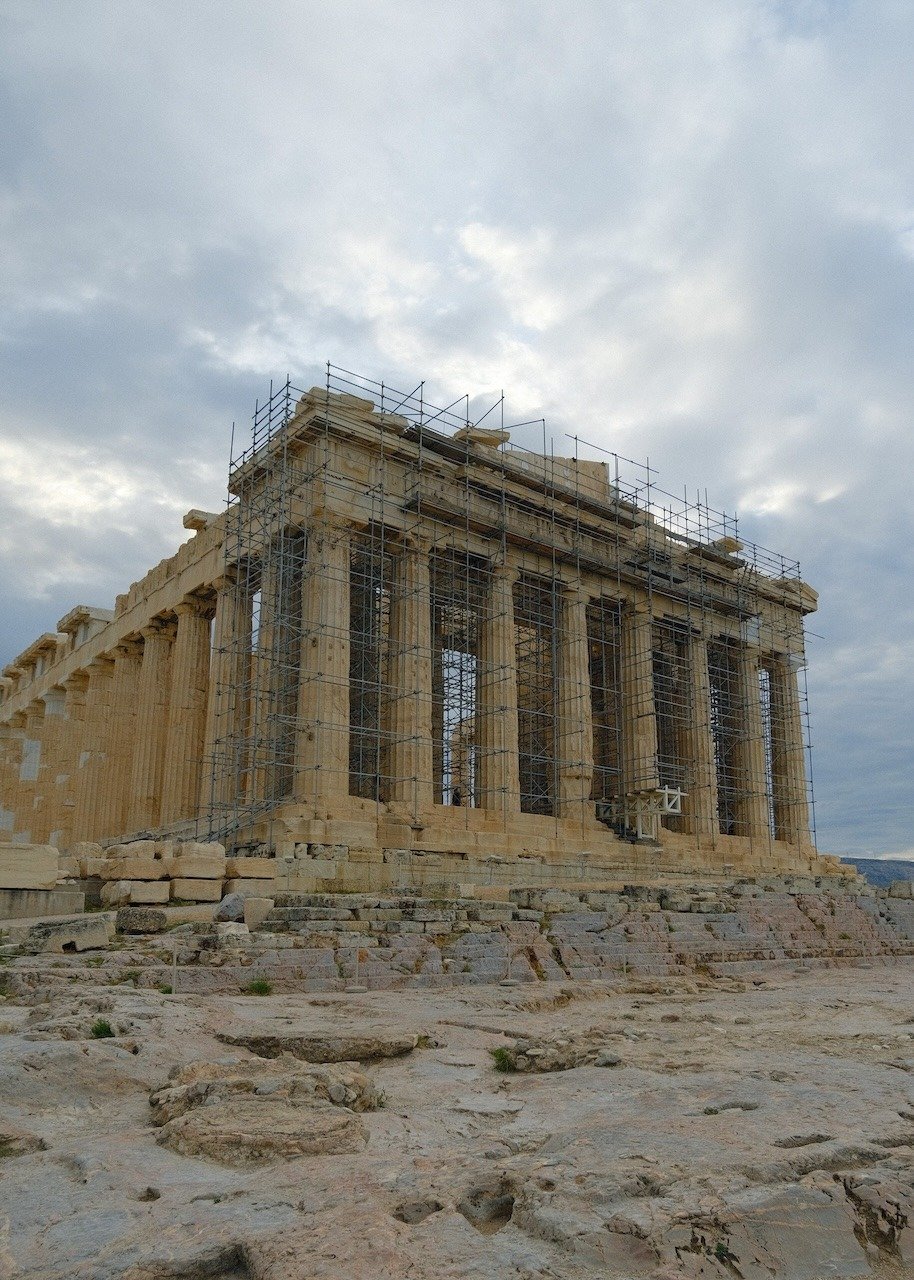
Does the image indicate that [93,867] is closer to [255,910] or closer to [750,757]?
[255,910]

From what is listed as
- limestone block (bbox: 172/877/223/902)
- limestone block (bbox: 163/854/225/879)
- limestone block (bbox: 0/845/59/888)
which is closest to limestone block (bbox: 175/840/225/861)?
limestone block (bbox: 163/854/225/879)

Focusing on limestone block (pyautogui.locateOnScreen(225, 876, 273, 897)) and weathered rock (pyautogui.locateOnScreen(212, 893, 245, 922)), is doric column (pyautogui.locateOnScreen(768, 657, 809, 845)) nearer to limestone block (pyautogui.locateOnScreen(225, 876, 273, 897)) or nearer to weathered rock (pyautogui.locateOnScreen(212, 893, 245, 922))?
limestone block (pyautogui.locateOnScreen(225, 876, 273, 897))

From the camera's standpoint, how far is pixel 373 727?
1014 inches

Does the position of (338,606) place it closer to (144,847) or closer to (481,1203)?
(144,847)

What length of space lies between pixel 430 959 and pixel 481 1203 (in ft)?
27.3

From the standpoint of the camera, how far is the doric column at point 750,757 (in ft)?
107

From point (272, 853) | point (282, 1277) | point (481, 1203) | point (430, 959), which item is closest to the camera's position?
point (282, 1277)

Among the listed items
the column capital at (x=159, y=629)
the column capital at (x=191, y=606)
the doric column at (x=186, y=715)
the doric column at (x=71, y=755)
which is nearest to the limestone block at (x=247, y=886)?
the doric column at (x=186, y=715)

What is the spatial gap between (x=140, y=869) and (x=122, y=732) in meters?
16.4

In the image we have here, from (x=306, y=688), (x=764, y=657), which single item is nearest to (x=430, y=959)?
(x=306, y=688)

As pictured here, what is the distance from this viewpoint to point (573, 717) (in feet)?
91.2

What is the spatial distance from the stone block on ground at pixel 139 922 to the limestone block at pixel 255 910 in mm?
1003

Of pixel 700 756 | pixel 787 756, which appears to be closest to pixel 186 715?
pixel 700 756

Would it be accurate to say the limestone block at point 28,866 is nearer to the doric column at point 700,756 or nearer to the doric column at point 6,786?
the doric column at point 700,756
